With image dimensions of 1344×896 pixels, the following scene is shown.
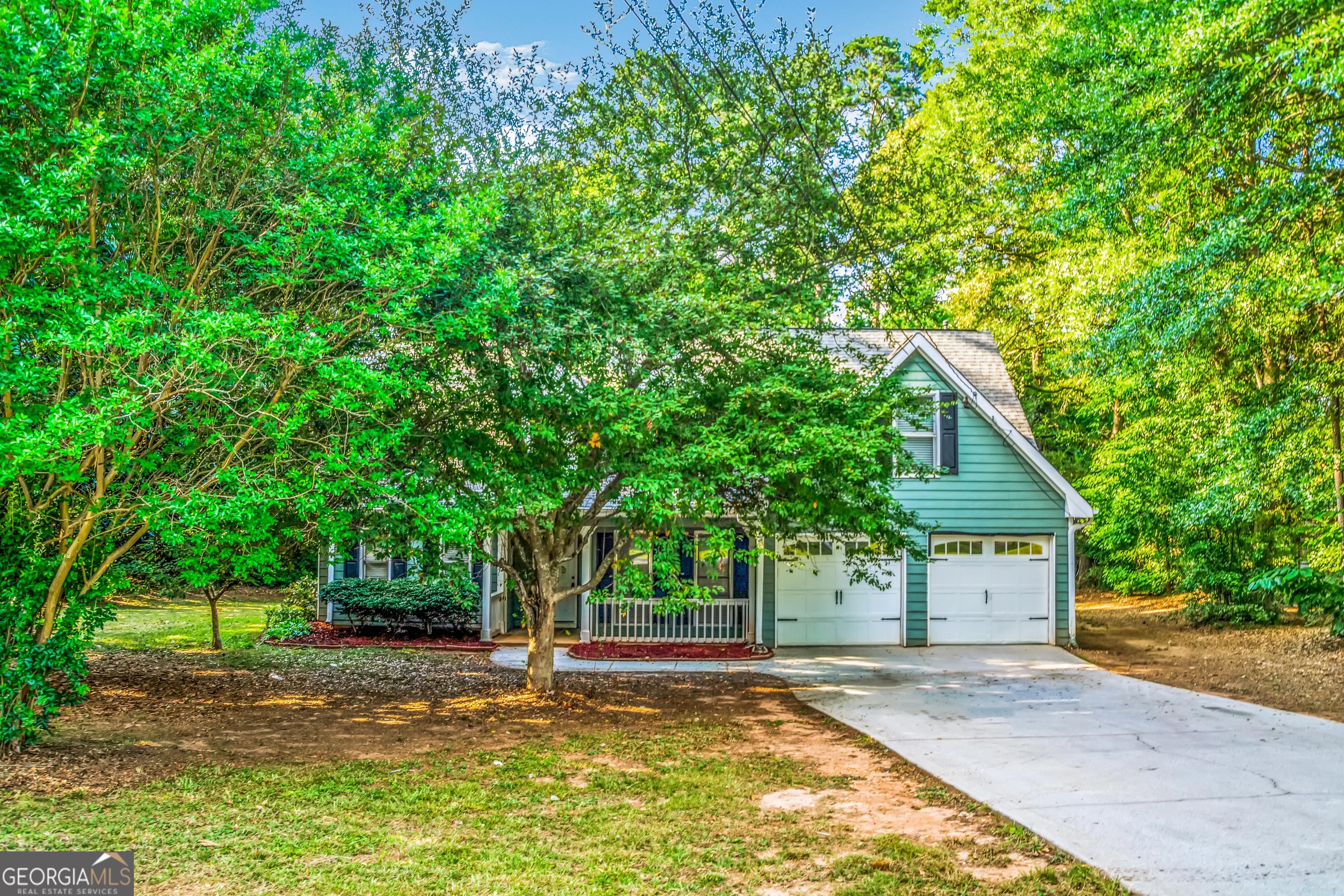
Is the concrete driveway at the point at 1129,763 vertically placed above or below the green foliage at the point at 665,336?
below

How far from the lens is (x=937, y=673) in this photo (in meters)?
11.7

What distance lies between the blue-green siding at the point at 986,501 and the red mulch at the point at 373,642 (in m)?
7.31

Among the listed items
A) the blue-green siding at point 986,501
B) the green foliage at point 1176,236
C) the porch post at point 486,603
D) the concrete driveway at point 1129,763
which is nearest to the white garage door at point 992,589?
the blue-green siding at point 986,501

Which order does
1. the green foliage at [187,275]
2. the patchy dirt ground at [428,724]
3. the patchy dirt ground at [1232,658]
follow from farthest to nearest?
the patchy dirt ground at [1232,658] → the patchy dirt ground at [428,724] → the green foliage at [187,275]

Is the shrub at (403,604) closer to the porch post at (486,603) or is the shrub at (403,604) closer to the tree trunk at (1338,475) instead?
the porch post at (486,603)

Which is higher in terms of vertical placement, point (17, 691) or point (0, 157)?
point (0, 157)

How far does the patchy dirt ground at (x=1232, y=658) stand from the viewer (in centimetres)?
1017

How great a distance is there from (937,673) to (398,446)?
816 cm

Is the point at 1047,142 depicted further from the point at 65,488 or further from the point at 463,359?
the point at 65,488

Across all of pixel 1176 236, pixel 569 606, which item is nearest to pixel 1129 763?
pixel 1176 236

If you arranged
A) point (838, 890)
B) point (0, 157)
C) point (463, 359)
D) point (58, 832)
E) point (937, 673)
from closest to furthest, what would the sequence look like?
point (838, 890) → point (58, 832) → point (0, 157) → point (463, 359) → point (937, 673)

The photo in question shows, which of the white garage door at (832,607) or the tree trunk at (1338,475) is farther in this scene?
the white garage door at (832,607)

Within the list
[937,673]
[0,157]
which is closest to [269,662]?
[0,157]

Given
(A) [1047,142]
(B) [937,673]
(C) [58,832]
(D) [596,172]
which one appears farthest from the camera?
(A) [1047,142]
